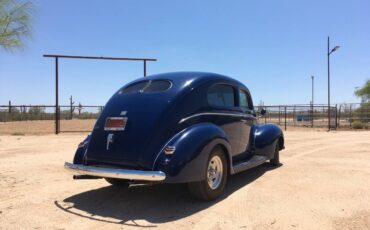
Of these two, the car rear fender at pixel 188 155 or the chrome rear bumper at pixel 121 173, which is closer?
the chrome rear bumper at pixel 121 173

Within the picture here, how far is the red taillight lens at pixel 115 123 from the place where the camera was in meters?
5.42

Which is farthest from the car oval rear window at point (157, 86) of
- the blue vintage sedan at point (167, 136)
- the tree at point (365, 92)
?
the tree at point (365, 92)

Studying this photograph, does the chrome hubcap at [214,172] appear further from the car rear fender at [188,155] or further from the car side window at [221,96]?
the car side window at [221,96]

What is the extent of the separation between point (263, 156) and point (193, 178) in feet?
10.2

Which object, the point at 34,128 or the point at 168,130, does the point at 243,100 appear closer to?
the point at 168,130

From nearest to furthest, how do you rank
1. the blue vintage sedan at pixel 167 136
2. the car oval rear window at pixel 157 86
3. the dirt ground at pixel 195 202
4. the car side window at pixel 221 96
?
the dirt ground at pixel 195 202 → the blue vintage sedan at pixel 167 136 → the car oval rear window at pixel 157 86 → the car side window at pixel 221 96

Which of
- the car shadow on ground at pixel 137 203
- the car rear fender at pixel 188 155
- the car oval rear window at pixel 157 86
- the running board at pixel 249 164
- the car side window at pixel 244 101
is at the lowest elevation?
the car shadow on ground at pixel 137 203

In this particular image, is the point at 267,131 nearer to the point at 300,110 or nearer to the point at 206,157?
the point at 206,157

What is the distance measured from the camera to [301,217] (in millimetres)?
4688

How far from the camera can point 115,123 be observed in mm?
5535

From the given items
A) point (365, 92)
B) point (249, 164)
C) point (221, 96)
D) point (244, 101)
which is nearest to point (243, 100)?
point (244, 101)

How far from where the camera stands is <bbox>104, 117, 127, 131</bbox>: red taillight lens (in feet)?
17.8

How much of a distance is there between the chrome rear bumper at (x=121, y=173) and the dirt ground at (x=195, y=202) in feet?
1.73

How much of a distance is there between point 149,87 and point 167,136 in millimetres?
1179
